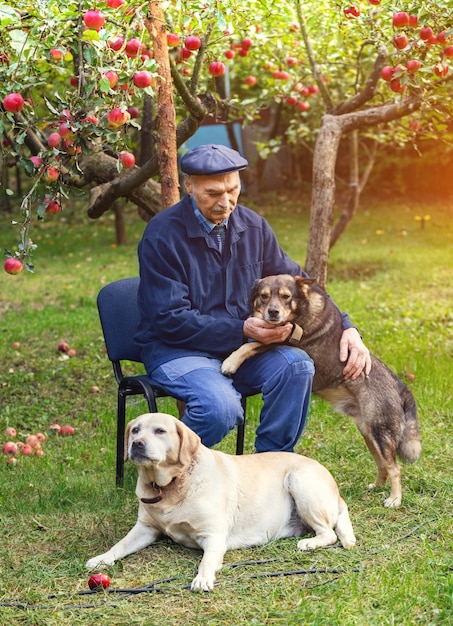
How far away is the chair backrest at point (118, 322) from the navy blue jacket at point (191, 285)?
25cm

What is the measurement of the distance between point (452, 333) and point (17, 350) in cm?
411

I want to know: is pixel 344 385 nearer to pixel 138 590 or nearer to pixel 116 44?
pixel 138 590

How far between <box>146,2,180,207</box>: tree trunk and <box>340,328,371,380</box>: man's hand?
1.39 metres

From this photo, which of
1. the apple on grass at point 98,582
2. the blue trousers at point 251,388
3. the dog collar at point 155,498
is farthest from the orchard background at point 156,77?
the apple on grass at point 98,582

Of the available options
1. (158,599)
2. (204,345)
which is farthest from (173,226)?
(158,599)

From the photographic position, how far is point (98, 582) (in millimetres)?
3662

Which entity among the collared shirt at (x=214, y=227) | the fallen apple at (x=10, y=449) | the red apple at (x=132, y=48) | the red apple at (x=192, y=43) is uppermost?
the red apple at (x=132, y=48)

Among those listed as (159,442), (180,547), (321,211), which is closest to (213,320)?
(159,442)

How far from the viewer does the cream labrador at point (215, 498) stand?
388 cm

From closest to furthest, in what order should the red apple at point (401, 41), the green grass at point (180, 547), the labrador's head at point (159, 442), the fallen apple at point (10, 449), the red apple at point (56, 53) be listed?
the green grass at point (180, 547) → the labrador's head at point (159, 442) → the red apple at point (56, 53) → the red apple at point (401, 41) → the fallen apple at point (10, 449)

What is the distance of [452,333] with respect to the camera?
338 inches

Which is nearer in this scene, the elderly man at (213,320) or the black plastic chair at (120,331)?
the elderly man at (213,320)

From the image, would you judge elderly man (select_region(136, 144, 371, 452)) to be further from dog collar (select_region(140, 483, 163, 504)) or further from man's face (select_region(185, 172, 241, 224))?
dog collar (select_region(140, 483, 163, 504))

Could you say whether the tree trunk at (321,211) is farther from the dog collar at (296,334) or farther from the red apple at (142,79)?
the red apple at (142,79)
